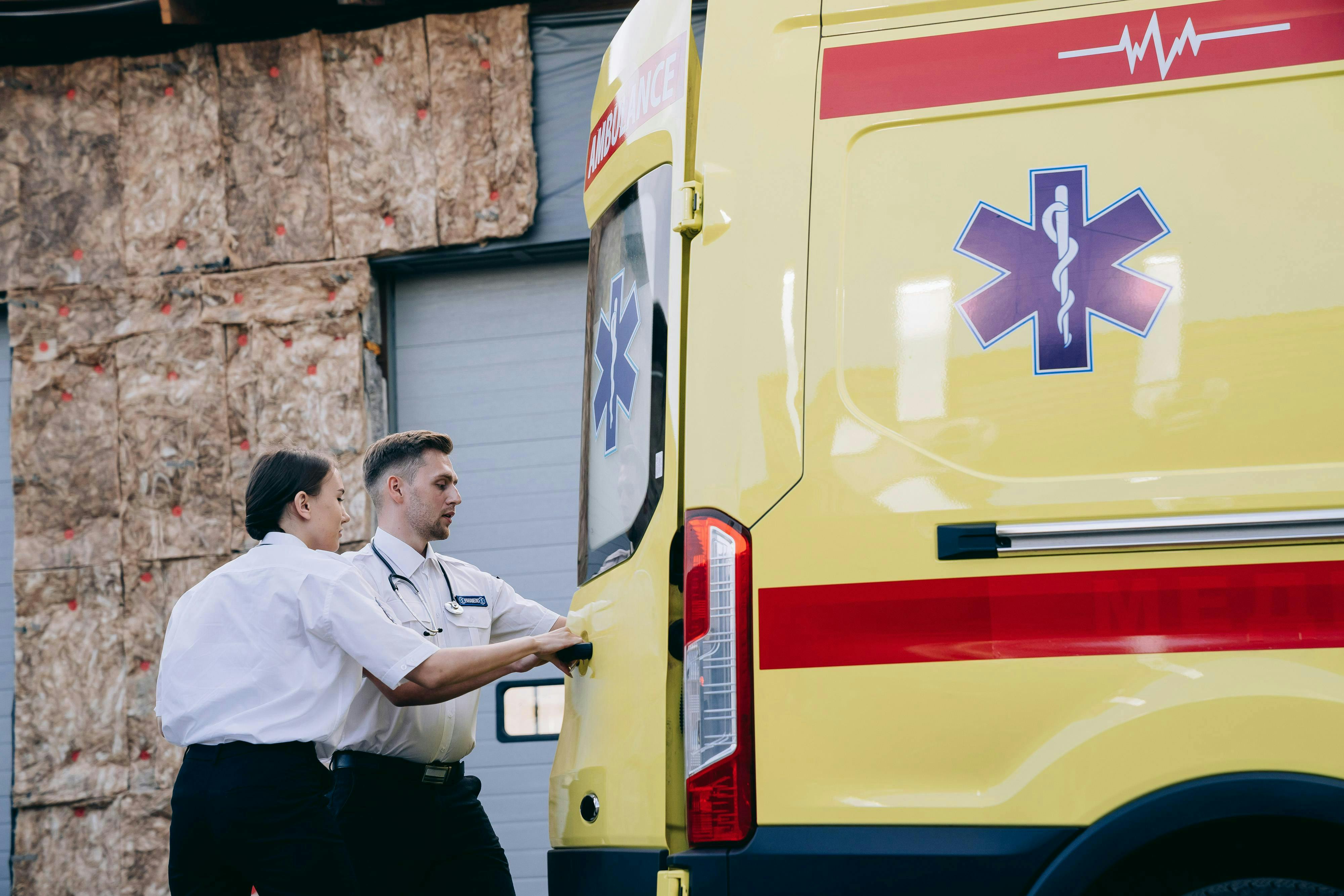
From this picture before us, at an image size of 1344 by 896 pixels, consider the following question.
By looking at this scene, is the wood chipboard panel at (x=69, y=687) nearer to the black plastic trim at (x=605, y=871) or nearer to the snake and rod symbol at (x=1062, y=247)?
the black plastic trim at (x=605, y=871)

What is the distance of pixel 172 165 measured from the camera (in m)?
6.61

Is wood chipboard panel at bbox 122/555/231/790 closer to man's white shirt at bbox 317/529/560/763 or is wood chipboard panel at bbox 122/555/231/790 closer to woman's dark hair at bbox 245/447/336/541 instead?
man's white shirt at bbox 317/529/560/763

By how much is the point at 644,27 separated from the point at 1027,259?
109cm

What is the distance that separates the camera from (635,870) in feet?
7.02

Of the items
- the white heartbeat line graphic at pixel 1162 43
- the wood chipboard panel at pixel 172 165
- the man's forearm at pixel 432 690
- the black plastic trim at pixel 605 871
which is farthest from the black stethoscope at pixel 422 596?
the wood chipboard panel at pixel 172 165

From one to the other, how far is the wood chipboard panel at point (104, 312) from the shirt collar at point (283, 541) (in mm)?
4077

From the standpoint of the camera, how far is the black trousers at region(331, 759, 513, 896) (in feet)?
10.0

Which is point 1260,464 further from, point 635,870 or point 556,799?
point 556,799

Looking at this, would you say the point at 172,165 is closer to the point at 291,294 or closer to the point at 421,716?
the point at 291,294

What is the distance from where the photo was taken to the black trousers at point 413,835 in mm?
3059

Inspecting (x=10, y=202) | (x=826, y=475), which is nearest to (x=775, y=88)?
(x=826, y=475)

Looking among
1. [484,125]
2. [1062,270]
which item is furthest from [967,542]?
[484,125]

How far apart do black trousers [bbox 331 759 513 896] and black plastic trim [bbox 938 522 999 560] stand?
6.16 feet

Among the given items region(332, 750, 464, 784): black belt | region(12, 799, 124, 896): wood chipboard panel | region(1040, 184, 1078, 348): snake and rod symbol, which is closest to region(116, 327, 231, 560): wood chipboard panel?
region(12, 799, 124, 896): wood chipboard panel
